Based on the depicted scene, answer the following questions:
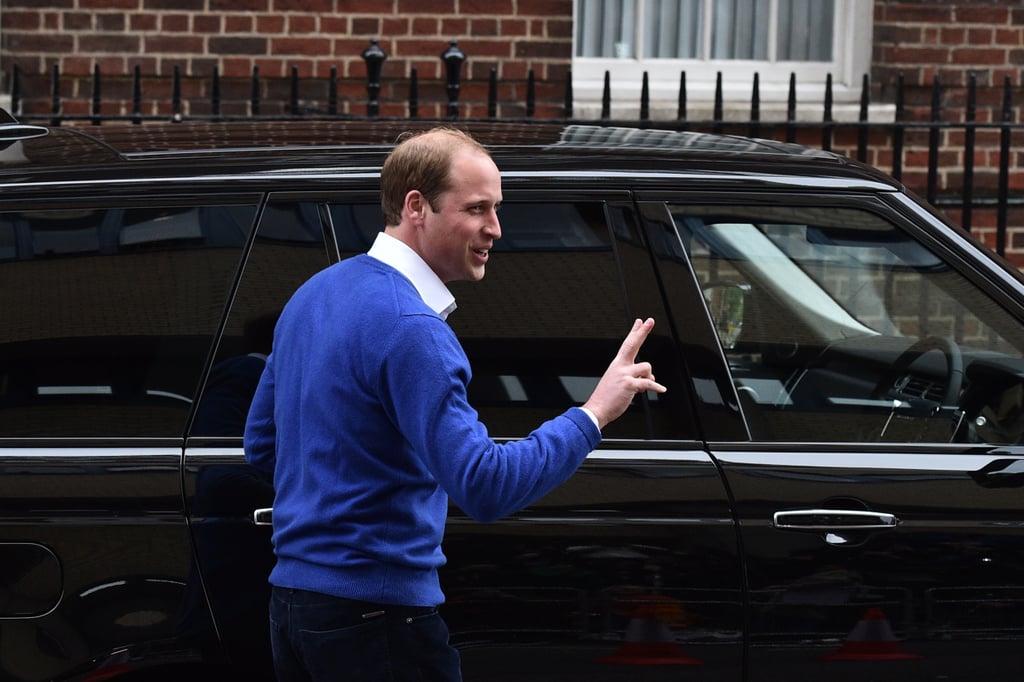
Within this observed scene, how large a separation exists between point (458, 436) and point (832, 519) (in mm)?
1009

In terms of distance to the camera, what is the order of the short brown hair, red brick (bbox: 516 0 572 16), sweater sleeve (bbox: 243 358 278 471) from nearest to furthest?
1. the short brown hair
2. sweater sleeve (bbox: 243 358 278 471)
3. red brick (bbox: 516 0 572 16)

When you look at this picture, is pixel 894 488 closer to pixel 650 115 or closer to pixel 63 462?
pixel 63 462

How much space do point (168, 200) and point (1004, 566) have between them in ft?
5.82

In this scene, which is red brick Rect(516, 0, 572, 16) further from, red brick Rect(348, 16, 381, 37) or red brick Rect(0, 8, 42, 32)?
red brick Rect(0, 8, 42, 32)

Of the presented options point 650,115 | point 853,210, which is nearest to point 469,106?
point 650,115

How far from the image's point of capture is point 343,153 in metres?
2.93

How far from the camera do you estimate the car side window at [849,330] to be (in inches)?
114

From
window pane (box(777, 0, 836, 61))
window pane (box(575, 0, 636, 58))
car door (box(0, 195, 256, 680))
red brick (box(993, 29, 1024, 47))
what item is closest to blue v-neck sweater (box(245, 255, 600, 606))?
car door (box(0, 195, 256, 680))

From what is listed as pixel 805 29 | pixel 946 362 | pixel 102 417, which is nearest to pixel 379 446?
pixel 102 417

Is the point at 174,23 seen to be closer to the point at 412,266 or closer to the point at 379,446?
the point at 412,266

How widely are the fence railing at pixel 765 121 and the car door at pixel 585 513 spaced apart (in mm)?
3457

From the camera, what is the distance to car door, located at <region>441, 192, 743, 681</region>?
8.88 feet

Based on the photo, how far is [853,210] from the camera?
2.92 m

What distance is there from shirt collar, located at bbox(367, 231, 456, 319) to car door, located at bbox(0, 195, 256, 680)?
57cm
